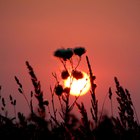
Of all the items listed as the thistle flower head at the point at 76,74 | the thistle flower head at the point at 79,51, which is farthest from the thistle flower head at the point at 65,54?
the thistle flower head at the point at 76,74

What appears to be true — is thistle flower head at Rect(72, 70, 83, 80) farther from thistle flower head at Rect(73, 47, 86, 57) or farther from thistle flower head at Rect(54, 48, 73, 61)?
thistle flower head at Rect(73, 47, 86, 57)

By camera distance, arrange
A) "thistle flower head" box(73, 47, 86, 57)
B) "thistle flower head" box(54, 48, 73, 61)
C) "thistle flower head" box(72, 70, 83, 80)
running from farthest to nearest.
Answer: "thistle flower head" box(73, 47, 86, 57) → "thistle flower head" box(54, 48, 73, 61) → "thistle flower head" box(72, 70, 83, 80)

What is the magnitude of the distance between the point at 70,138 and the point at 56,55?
5351 millimetres

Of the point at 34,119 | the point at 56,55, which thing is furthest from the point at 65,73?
the point at 34,119

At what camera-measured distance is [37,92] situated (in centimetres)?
243

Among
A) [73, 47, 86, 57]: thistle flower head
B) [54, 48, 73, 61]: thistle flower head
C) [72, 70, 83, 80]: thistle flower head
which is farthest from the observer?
[73, 47, 86, 57]: thistle flower head

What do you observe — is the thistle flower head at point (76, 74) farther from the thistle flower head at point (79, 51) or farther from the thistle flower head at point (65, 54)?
the thistle flower head at point (79, 51)

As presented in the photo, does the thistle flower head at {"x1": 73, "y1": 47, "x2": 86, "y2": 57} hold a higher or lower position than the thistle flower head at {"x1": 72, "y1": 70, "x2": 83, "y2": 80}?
higher

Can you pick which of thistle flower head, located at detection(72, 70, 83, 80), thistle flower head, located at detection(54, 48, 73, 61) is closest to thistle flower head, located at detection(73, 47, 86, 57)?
thistle flower head, located at detection(54, 48, 73, 61)

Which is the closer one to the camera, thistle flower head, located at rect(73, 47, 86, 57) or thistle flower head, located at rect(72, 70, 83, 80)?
thistle flower head, located at rect(72, 70, 83, 80)

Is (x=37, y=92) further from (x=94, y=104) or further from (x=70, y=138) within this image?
(x=70, y=138)

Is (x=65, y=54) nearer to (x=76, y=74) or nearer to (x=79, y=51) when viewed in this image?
(x=79, y=51)

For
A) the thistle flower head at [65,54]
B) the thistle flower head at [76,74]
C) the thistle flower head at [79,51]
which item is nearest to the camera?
the thistle flower head at [76,74]

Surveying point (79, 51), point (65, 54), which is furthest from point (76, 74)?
point (79, 51)
